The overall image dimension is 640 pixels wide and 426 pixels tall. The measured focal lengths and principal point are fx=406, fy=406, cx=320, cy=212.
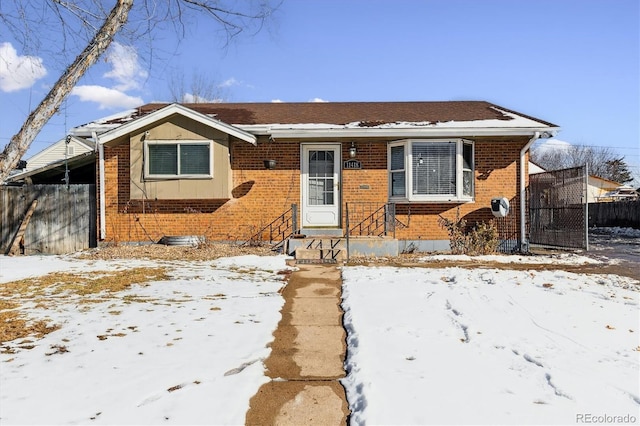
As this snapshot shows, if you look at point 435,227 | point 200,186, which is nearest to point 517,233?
point 435,227

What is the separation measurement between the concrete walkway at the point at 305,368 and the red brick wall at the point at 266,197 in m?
5.10

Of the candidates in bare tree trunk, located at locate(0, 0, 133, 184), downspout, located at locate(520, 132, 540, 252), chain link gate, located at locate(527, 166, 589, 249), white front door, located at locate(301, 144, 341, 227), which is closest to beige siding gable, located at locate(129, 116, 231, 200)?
white front door, located at locate(301, 144, 341, 227)

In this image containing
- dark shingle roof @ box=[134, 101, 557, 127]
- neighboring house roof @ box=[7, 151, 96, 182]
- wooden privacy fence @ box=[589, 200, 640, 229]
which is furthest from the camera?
wooden privacy fence @ box=[589, 200, 640, 229]

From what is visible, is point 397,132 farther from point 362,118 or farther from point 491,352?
point 491,352

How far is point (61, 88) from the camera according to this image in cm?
567

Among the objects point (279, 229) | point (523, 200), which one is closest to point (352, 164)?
point (279, 229)

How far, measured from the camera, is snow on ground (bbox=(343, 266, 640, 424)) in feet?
8.34

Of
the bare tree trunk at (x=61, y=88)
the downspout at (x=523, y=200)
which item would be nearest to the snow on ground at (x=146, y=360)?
the bare tree trunk at (x=61, y=88)

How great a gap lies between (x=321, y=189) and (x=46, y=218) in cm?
687

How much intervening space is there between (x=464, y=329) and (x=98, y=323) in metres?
3.69

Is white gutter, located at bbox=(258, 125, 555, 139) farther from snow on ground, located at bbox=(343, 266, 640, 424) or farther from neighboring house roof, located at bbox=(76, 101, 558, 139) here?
snow on ground, located at bbox=(343, 266, 640, 424)

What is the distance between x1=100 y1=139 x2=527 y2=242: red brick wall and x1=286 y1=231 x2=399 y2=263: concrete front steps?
129 centimetres

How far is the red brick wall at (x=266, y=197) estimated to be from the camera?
33.6 ft

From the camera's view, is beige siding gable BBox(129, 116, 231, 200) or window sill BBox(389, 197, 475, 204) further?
window sill BBox(389, 197, 475, 204)
